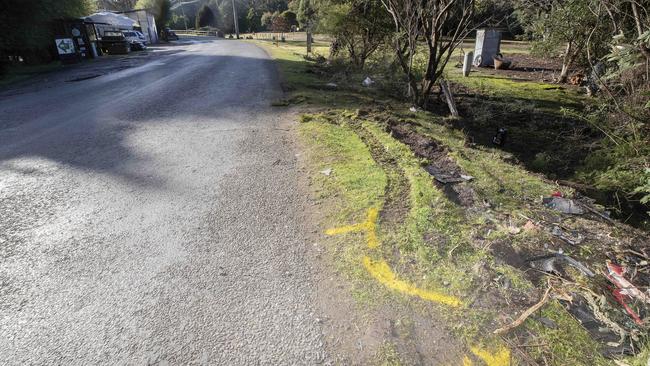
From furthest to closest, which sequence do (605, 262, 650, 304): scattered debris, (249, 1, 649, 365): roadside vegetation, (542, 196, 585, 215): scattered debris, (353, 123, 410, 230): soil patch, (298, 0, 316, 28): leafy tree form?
(298, 0, 316, 28): leafy tree → (542, 196, 585, 215): scattered debris → (353, 123, 410, 230): soil patch → (605, 262, 650, 304): scattered debris → (249, 1, 649, 365): roadside vegetation

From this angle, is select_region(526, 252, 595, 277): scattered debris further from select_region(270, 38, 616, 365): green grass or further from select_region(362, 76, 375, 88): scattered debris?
select_region(362, 76, 375, 88): scattered debris

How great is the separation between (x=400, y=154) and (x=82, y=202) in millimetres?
3834

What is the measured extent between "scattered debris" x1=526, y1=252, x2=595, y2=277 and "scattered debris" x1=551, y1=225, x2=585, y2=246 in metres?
0.26

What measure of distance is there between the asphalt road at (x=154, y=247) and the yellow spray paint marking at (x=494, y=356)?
908 mm

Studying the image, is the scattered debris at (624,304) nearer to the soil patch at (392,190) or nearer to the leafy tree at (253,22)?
the soil patch at (392,190)

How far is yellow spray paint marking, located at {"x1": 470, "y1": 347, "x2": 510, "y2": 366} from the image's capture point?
184cm

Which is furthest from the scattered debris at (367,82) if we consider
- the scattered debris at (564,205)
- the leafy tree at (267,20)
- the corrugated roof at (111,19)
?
the leafy tree at (267,20)

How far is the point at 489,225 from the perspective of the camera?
115 inches

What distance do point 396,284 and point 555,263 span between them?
1.22m

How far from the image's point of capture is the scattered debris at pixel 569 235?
2.74m

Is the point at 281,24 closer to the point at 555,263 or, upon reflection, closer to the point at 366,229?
the point at 366,229

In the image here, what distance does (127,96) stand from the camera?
873cm

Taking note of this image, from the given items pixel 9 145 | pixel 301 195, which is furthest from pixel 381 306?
pixel 9 145

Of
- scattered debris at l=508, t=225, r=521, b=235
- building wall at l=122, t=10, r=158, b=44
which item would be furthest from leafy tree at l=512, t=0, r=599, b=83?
building wall at l=122, t=10, r=158, b=44
